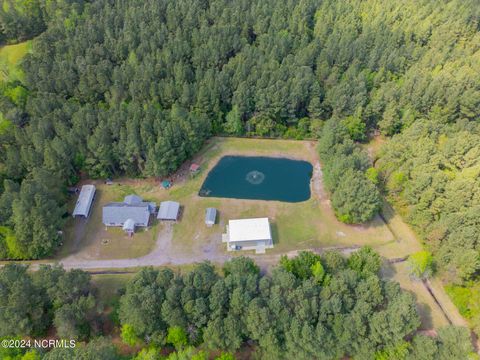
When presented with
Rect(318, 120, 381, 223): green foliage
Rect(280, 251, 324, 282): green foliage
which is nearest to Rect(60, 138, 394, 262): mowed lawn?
Rect(318, 120, 381, 223): green foliage

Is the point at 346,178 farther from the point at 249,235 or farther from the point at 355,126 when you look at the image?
the point at 249,235

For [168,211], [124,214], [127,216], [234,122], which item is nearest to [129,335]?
[127,216]

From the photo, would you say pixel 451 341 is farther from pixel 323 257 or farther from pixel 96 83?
pixel 96 83

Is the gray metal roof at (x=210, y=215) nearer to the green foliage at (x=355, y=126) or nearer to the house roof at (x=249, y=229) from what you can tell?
the house roof at (x=249, y=229)

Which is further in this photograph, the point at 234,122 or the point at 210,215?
the point at 234,122

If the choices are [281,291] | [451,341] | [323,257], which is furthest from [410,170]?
[281,291]
